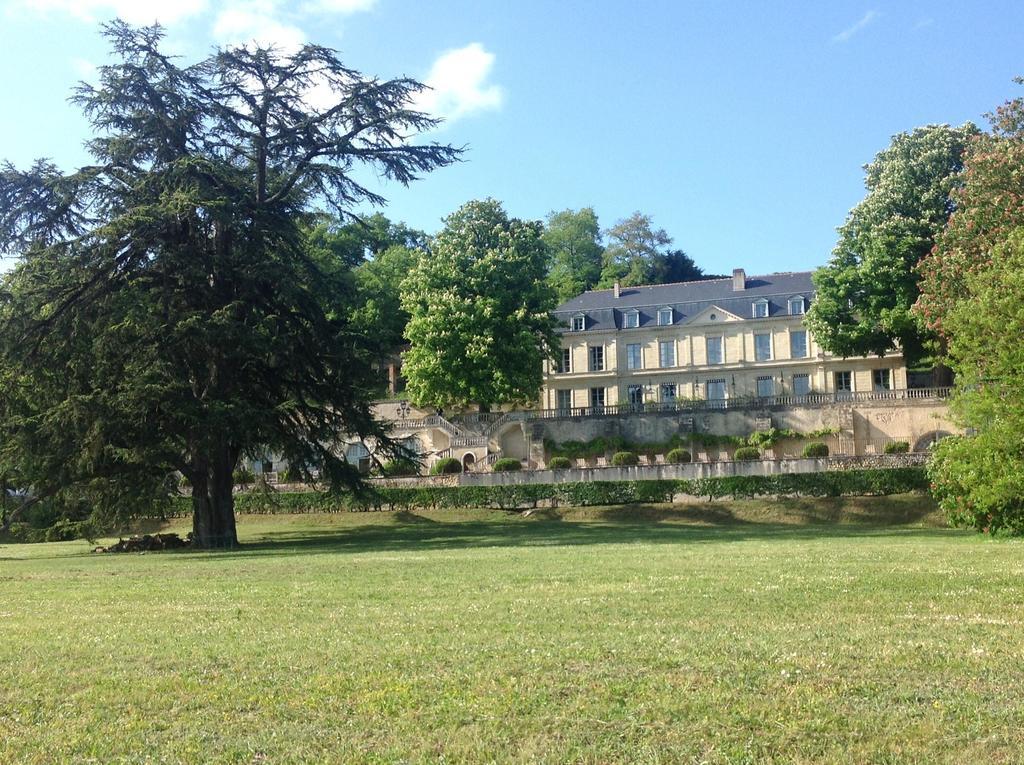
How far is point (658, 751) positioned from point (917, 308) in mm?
35523

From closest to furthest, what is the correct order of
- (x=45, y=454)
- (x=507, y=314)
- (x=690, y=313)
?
1. (x=45, y=454)
2. (x=507, y=314)
3. (x=690, y=313)

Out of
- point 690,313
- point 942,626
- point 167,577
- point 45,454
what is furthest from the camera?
point 690,313

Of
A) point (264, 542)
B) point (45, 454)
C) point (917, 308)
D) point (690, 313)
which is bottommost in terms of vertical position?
point (264, 542)

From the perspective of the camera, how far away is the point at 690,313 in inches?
2849

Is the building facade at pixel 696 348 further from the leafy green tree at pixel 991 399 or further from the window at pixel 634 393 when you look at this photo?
the leafy green tree at pixel 991 399

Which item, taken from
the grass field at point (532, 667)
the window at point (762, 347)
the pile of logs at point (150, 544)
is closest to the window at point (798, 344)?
the window at point (762, 347)

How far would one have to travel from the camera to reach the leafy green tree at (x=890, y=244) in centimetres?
4984

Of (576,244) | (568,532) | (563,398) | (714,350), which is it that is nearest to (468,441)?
(563,398)

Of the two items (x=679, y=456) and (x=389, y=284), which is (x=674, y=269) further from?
(x=679, y=456)

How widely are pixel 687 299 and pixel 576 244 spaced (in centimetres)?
2636

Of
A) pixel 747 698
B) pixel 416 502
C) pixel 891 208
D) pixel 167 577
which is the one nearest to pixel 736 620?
pixel 747 698

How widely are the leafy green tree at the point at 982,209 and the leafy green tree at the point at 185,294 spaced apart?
17.0m

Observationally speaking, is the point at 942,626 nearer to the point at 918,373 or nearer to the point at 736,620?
the point at 736,620

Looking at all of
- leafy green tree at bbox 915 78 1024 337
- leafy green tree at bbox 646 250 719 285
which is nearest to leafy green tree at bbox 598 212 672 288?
leafy green tree at bbox 646 250 719 285
